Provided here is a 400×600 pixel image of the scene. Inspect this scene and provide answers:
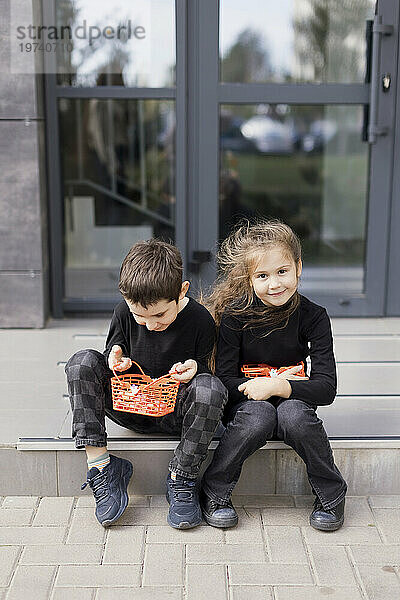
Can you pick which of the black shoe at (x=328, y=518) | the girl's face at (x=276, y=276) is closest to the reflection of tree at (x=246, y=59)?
the girl's face at (x=276, y=276)

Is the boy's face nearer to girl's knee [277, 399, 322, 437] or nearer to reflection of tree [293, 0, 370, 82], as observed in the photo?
girl's knee [277, 399, 322, 437]

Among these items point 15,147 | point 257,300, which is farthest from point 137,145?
point 257,300

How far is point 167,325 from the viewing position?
99.0 inches

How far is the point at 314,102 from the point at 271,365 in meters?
1.96

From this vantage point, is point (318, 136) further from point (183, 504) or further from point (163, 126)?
point (183, 504)

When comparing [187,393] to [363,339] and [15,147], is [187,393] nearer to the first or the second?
[363,339]

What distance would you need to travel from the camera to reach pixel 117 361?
2.50m

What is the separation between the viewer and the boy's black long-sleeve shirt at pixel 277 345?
256cm

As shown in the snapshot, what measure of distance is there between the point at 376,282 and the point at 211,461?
1966 mm

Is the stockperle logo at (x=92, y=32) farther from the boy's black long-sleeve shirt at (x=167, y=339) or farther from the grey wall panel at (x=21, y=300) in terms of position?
the boy's black long-sleeve shirt at (x=167, y=339)

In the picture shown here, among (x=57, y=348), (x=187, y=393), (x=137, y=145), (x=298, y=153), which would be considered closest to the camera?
(x=187, y=393)

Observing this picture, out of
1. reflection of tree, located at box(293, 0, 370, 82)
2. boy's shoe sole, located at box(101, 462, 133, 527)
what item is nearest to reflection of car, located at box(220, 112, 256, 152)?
reflection of tree, located at box(293, 0, 370, 82)

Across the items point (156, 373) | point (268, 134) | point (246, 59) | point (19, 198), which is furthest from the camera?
point (268, 134)

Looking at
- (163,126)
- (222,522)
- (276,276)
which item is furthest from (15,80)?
(222,522)
